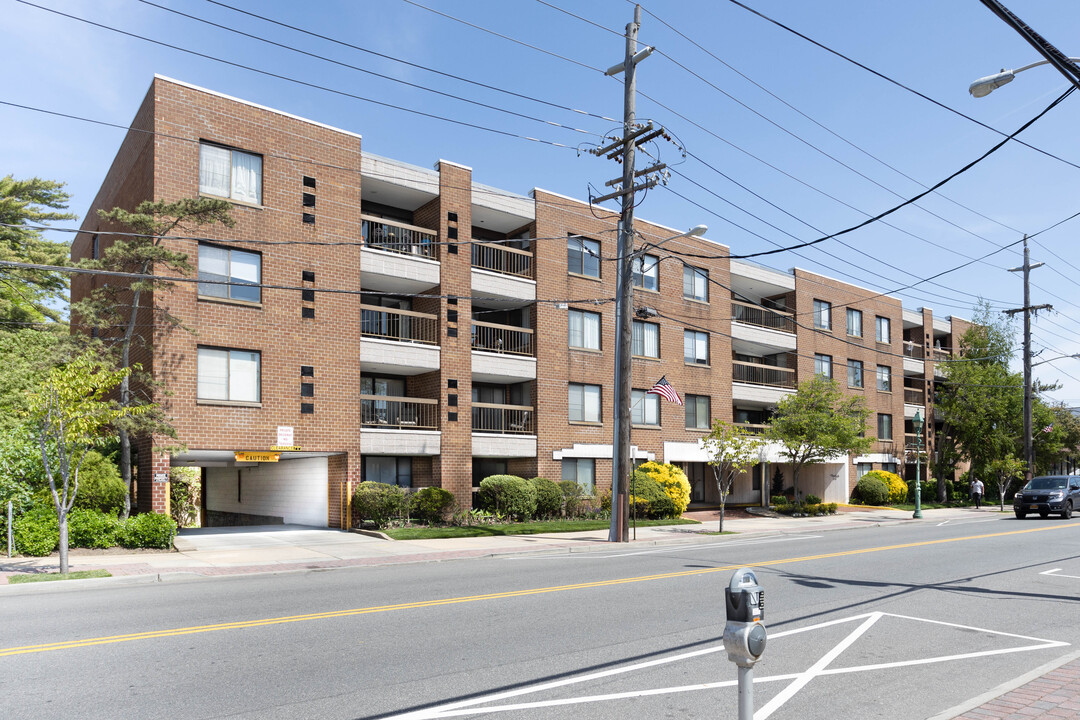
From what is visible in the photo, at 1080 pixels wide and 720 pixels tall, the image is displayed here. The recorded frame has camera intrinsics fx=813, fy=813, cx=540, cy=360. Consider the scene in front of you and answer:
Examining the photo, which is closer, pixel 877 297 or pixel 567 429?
pixel 567 429

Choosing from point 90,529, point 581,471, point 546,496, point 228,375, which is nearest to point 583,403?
point 581,471

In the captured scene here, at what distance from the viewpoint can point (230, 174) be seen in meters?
23.0

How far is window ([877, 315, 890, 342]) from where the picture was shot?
47.3 meters

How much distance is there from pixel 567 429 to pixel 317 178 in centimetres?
1258

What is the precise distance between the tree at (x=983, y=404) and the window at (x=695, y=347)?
16.9 metres

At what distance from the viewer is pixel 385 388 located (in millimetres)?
28547

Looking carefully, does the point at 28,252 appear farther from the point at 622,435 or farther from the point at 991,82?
the point at 991,82

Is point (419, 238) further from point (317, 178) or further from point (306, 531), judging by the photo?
point (306, 531)

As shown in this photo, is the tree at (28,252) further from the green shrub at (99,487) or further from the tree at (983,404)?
the tree at (983,404)

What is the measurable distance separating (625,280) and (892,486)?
26814 mm

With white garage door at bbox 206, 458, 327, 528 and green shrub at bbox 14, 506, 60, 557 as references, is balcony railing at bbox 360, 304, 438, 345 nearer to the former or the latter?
white garage door at bbox 206, 458, 327, 528

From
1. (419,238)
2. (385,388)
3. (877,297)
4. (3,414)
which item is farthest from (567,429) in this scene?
(877,297)

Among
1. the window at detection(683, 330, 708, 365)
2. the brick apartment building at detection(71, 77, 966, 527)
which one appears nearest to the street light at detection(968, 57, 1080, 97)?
the brick apartment building at detection(71, 77, 966, 527)

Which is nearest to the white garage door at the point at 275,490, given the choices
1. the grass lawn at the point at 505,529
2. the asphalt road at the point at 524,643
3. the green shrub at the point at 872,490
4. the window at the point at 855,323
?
the grass lawn at the point at 505,529
